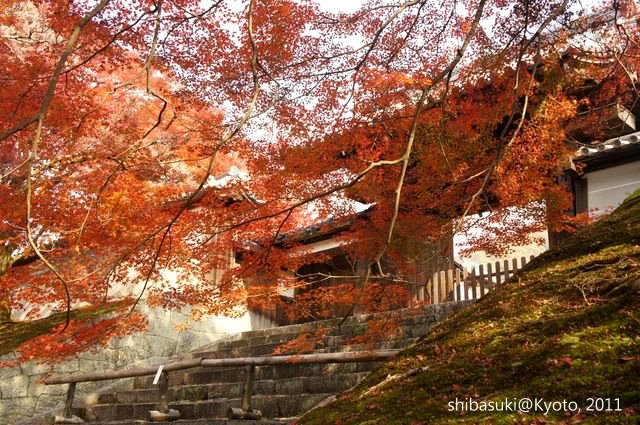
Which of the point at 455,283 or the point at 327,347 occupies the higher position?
the point at 455,283

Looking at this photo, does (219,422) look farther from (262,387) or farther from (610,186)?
(610,186)

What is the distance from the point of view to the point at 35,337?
1315 cm

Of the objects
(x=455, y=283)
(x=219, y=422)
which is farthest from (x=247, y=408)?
(x=455, y=283)

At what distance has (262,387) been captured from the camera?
8891 millimetres

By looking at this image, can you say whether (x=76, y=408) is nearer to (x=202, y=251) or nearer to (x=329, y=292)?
(x=202, y=251)

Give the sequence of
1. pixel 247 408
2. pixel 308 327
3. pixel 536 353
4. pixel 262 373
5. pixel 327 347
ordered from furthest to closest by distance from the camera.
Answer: pixel 308 327, pixel 327 347, pixel 262 373, pixel 247 408, pixel 536 353

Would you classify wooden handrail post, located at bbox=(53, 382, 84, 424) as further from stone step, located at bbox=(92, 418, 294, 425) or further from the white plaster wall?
the white plaster wall

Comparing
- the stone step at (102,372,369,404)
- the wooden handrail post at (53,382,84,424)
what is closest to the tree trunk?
→ the stone step at (102,372,369,404)

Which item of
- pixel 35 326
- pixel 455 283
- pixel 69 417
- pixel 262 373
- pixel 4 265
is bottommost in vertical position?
pixel 69 417

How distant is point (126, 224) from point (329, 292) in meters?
5.16

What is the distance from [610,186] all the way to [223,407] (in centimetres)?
848

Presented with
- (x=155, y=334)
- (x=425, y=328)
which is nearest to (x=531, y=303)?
(x=425, y=328)

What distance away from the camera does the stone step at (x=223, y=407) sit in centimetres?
781

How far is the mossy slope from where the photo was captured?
3.38 m
